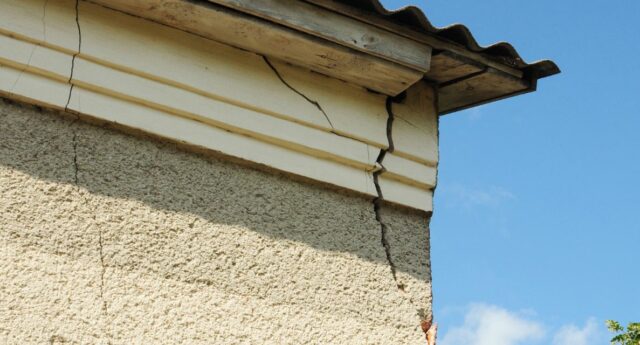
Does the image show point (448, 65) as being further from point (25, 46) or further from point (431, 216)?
point (25, 46)

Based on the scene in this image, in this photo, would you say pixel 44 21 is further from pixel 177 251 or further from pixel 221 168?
pixel 177 251

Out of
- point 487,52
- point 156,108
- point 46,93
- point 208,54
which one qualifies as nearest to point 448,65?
point 487,52

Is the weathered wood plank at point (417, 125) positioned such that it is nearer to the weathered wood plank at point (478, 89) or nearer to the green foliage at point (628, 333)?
the weathered wood plank at point (478, 89)

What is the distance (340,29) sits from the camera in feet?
11.0

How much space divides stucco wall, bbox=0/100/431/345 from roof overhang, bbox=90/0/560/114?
454 mm

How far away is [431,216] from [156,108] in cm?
112

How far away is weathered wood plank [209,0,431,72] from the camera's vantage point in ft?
10.6

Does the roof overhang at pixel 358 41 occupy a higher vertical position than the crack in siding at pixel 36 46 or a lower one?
higher

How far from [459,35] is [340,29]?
48 cm

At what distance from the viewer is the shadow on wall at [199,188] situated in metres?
2.97

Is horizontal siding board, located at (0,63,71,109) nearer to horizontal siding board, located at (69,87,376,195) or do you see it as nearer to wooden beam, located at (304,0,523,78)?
horizontal siding board, located at (69,87,376,195)

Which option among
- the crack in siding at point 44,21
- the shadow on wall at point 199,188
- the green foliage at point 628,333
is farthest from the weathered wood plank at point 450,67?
the green foliage at point 628,333

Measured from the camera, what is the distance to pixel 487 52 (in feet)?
11.8

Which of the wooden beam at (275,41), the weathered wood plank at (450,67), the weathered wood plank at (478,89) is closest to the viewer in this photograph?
the wooden beam at (275,41)
